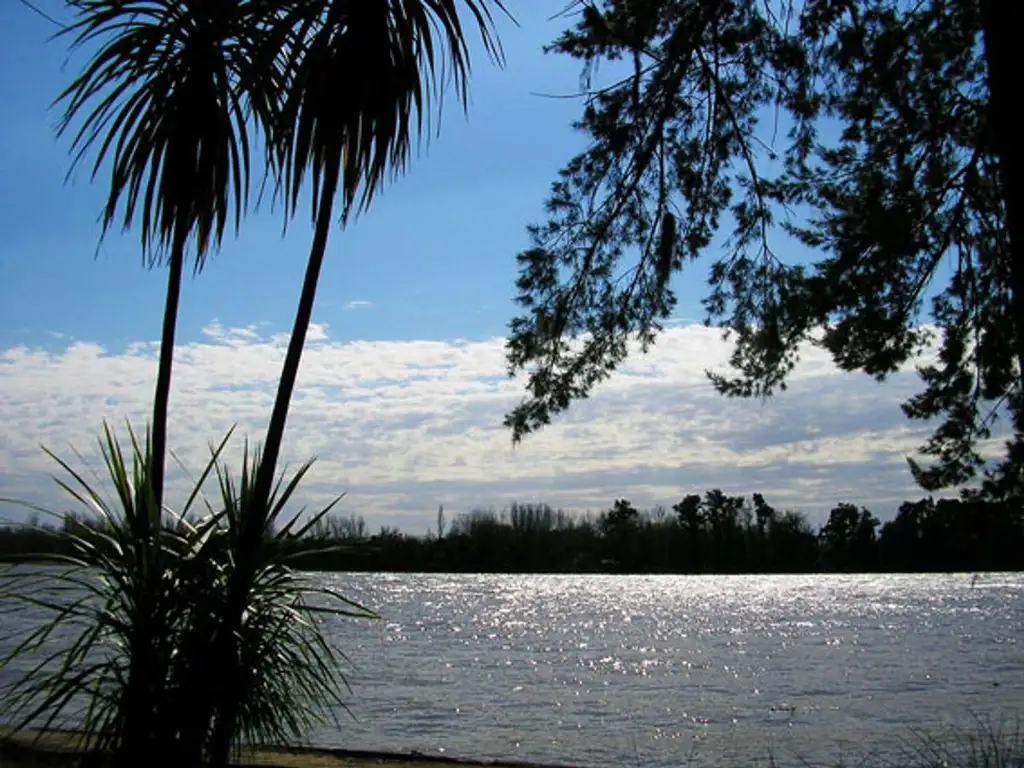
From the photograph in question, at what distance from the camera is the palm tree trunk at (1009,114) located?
4559 mm

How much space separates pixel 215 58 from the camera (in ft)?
22.9

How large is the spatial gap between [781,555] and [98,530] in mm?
143600

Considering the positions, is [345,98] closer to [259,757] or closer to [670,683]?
[259,757]

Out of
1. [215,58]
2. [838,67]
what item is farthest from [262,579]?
[838,67]

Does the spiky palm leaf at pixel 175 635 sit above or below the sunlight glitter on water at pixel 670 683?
above

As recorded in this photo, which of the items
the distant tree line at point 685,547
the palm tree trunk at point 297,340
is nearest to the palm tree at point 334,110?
the palm tree trunk at point 297,340

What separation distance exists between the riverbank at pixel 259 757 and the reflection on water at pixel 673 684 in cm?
293

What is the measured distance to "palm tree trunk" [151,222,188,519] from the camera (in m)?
6.28

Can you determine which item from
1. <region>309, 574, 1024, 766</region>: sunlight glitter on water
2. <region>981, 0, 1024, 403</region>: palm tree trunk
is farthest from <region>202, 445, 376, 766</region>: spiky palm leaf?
<region>309, 574, 1024, 766</region>: sunlight glitter on water

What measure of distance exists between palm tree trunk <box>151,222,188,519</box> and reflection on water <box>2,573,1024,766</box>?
475 cm

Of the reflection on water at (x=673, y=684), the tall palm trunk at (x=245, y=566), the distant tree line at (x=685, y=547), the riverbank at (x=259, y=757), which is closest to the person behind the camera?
the tall palm trunk at (x=245, y=566)

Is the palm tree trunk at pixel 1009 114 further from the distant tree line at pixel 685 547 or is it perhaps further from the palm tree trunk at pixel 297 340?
the distant tree line at pixel 685 547

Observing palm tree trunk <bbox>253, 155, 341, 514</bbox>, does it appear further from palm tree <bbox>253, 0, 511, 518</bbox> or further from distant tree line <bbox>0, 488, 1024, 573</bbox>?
distant tree line <bbox>0, 488, 1024, 573</bbox>

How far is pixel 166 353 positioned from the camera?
22.0 feet
